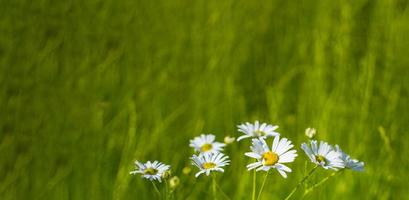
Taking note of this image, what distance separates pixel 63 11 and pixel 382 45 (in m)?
1.19

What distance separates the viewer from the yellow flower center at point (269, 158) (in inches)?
31.9

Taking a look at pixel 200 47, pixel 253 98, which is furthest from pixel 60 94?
pixel 253 98

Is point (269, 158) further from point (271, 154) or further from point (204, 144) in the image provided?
point (204, 144)

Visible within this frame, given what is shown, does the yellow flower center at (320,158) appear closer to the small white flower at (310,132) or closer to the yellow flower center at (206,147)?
the small white flower at (310,132)

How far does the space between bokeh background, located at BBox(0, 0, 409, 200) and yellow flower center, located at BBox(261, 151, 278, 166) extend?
0.58m

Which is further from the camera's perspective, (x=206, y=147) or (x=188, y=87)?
(x=188, y=87)

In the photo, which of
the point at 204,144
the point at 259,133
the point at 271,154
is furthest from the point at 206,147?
the point at 271,154

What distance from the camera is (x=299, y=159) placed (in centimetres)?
172

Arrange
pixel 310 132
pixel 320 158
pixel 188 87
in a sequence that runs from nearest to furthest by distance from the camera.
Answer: pixel 320 158 < pixel 310 132 < pixel 188 87

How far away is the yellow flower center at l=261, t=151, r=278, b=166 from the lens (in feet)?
2.66

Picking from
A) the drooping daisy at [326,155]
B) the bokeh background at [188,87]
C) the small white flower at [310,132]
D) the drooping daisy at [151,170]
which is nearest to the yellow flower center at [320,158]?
the drooping daisy at [326,155]

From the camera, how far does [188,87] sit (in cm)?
191

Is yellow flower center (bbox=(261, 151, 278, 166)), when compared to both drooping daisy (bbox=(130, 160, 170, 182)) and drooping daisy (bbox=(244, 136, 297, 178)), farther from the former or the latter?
drooping daisy (bbox=(130, 160, 170, 182))

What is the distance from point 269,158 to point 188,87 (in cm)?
111
